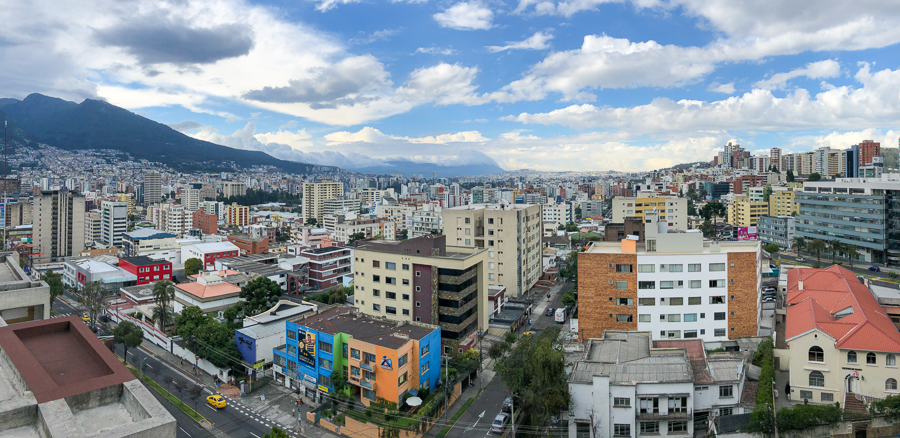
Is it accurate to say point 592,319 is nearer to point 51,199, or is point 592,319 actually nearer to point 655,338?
point 655,338

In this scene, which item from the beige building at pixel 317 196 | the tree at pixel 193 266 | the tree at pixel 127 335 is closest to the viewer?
the tree at pixel 127 335

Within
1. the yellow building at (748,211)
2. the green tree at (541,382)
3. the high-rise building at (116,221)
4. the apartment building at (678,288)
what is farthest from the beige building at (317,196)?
the green tree at (541,382)

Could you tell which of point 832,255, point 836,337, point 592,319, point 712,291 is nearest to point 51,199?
point 592,319

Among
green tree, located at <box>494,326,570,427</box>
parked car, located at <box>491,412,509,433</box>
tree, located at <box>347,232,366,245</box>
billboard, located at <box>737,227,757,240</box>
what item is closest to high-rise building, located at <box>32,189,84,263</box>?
tree, located at <box>347,232,366,245</box>

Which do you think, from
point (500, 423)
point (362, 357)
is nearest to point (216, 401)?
point (362, 357)

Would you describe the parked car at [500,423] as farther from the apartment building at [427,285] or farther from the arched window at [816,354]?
the arched window at [816,354]

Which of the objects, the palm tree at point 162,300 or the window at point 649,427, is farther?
the palm tree at point 162,300
